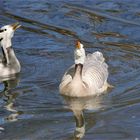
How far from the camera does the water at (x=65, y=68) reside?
9570 millimetres

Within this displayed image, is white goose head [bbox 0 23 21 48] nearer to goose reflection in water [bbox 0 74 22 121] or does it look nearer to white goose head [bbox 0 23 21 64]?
white goose head [bbox 0 23 21 64]

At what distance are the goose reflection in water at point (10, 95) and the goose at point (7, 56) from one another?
172 millimetres

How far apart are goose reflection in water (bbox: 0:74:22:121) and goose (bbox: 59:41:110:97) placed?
2.87ft

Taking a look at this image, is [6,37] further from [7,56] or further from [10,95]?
[10,95]

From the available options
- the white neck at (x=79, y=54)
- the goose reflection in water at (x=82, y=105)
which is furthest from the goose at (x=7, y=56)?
the white neck at (x=79, y=54)

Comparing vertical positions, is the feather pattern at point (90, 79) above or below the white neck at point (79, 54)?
below

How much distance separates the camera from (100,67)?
11.8 meters

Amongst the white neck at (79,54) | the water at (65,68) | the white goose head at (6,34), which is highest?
the white neck at (79,54)

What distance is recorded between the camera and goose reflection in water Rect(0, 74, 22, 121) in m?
10.2

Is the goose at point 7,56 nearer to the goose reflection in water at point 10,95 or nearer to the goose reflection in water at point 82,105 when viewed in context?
the goose reflection in water at point 10,95

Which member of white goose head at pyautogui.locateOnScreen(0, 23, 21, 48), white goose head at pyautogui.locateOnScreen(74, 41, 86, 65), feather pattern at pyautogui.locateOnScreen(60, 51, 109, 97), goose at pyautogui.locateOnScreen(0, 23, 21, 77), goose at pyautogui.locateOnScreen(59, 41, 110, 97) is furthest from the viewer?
white goose head at pyautogui.locateOnScreen(0, 23, 21, 48)

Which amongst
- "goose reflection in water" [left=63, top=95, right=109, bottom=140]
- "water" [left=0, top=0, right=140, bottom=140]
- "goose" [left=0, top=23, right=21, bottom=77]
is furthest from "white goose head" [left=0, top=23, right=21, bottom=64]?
"goose reflection in water" [left=63, top=95, right=109, bottom=140]

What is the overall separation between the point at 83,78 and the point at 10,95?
1.30m

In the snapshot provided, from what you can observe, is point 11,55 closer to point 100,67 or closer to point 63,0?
point 100,67
